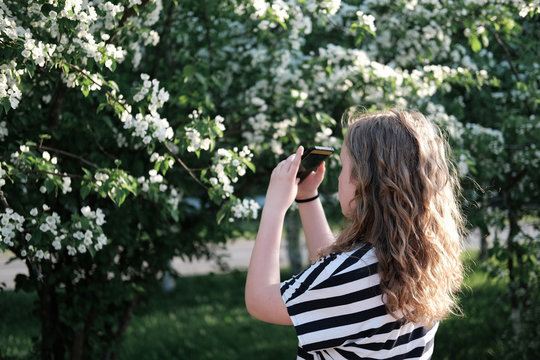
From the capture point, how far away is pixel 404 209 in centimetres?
152

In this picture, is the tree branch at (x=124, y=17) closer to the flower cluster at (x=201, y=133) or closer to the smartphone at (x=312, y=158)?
the flower cluster at (x=201, y=133)

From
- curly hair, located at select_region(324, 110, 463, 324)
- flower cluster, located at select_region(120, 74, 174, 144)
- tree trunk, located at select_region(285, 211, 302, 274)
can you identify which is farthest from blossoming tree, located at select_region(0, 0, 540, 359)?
tree trunk, located at select_region(285, 211, 302, 274)

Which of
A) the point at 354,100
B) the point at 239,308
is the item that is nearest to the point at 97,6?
the point at 354,100

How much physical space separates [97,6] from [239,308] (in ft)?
17.7

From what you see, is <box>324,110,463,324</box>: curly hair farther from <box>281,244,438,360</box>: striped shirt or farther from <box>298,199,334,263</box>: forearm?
<box>298,199,334,263</box>: forearm

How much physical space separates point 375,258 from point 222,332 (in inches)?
203

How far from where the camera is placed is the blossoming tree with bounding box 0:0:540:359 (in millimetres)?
2588

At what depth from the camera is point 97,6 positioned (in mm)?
2676

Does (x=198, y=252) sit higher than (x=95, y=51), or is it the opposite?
(x=95, y=51)

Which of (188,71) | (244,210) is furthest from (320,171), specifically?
(188,71)

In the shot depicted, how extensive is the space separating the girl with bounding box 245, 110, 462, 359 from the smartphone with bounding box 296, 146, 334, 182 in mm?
199

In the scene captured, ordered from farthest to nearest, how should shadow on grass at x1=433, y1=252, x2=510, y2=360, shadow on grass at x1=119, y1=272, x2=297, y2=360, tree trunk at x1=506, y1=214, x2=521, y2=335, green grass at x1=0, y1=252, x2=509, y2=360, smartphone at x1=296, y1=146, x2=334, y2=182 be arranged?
shadow on grass at x1=119, y1=272, x2=297, y2=360 → shadow on grass at x1=433, y1=252, x2=510, y2=360 → green grass at x1=0, y1=252, x2=509, y2=360 → tree trunk at x1=506, y1=214, x2=521, y2=335 → smartphone at x1=296, y1=146, x2=334, y2=182

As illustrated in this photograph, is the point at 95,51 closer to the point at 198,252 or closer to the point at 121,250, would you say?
the point at 121,250

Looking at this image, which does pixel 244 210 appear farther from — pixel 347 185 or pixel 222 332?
pixel 222 332
